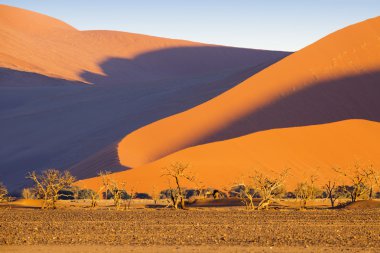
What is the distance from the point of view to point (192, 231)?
1652cm

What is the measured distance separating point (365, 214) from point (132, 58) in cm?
11475

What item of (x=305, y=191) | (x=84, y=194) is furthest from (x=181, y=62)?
(x=305, y=191)

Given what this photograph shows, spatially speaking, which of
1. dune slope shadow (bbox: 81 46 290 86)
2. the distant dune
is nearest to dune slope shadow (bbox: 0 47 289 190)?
the distant dune

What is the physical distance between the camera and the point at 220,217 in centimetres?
2100

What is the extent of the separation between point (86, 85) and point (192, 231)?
70888 millimetres

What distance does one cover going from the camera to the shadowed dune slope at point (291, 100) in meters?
44.2

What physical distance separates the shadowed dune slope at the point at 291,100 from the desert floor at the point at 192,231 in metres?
17.8

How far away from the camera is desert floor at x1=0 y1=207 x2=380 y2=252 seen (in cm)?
1348

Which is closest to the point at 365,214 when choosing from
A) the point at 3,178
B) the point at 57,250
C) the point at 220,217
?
the point at 220,217

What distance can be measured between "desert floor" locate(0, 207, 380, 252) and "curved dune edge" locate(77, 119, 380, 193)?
11759 millimetres

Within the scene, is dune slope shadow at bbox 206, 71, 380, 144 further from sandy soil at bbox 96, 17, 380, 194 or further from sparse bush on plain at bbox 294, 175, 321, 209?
sparse bush on plain at bbox 294, 175, 321, 209

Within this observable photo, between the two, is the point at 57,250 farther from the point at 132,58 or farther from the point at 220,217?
the point at 132,58

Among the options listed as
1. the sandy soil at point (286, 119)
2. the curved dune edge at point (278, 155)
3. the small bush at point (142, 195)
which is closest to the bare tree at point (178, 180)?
the small bush at point (142, 195)

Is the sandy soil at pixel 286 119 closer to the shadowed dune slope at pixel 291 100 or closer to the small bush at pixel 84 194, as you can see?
the shadowed dune slope at pixel 291 100
